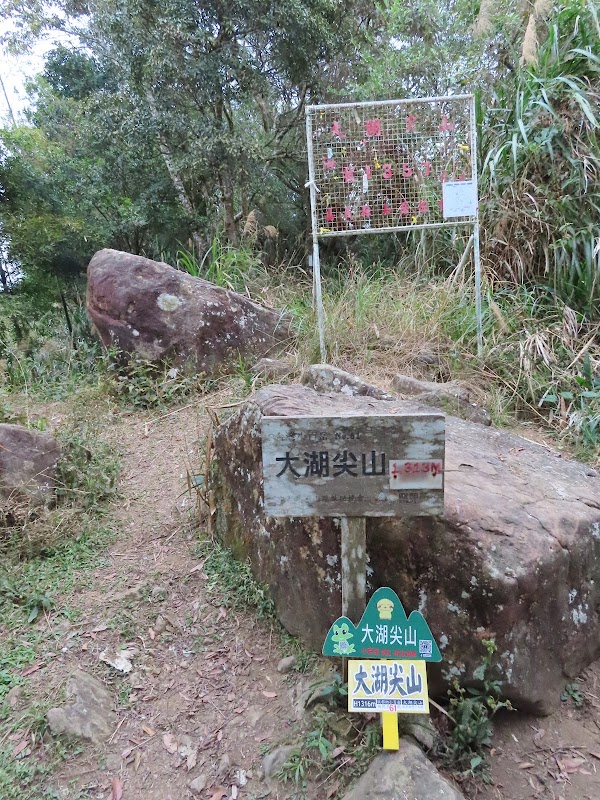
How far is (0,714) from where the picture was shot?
1.69 m

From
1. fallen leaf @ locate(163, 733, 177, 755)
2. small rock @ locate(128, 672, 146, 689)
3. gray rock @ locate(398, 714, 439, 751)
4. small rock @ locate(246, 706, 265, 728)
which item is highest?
gray rock @ locate(398, 714, 439, 751)

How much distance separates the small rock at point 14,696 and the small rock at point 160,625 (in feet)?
1.51

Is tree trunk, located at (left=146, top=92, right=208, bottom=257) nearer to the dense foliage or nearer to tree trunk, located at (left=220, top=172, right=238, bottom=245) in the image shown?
the dense foliage

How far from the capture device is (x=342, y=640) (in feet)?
4.87

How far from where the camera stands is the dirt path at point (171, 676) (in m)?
1.57

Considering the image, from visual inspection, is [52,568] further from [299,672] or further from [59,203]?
[59,203]

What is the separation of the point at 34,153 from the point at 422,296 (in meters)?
4.33

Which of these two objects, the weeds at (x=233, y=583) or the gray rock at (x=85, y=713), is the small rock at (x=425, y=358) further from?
the gray rock at (x=85, y=713)

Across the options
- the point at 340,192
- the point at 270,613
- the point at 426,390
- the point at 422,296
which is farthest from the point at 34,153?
the point at 270,613

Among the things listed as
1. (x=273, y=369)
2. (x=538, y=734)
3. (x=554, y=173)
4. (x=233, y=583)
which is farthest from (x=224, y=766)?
(x=554, y=173)

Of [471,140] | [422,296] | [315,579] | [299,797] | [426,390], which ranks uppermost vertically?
[471,140]

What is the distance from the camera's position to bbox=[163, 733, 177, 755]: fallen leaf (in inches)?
64.5

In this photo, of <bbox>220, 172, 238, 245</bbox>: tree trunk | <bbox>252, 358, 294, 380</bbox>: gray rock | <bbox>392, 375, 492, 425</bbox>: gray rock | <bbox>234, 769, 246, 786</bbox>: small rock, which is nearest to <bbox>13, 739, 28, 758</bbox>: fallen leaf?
<bbox>234, 769, 246, 786</bbox>: small rock

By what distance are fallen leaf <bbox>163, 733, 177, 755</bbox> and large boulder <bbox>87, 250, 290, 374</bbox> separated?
3.07 meters
